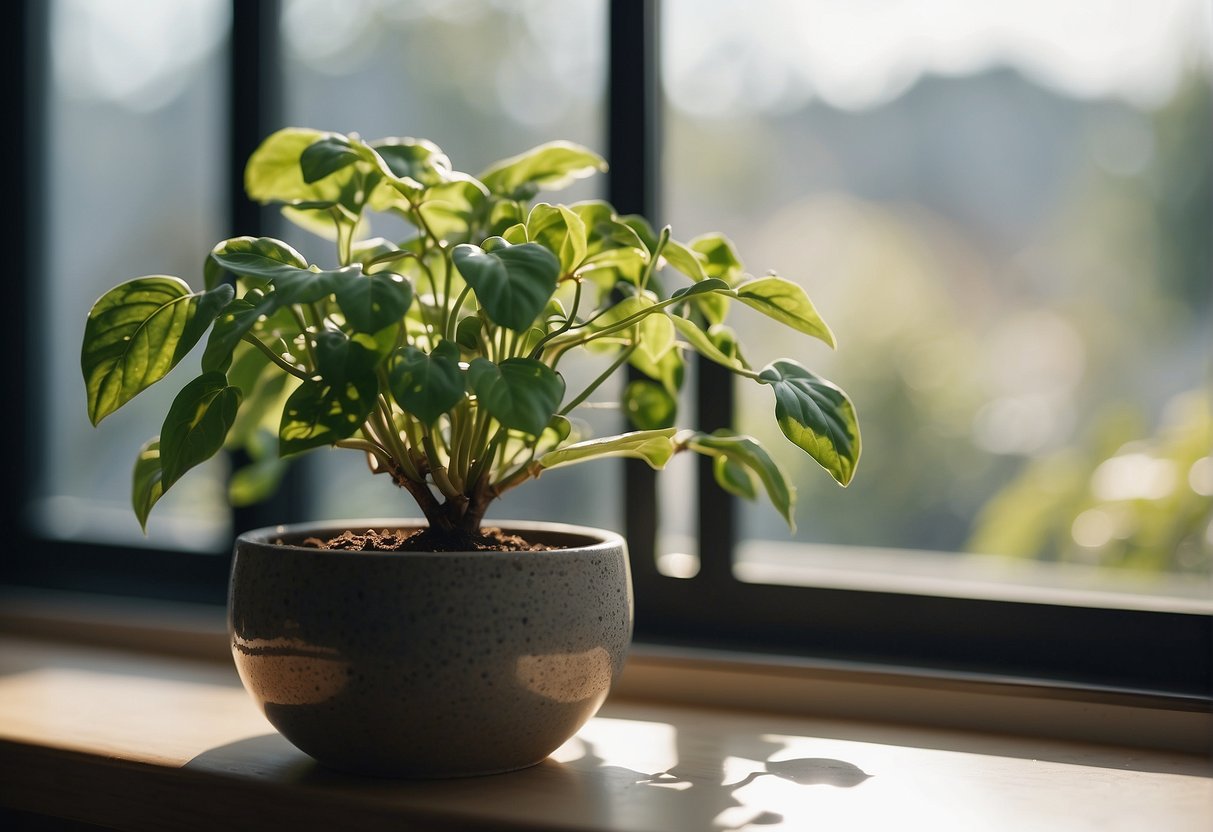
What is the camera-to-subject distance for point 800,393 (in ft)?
2.32

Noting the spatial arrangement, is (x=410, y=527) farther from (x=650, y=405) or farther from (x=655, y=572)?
(x=655, y=572)

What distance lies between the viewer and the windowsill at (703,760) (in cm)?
69

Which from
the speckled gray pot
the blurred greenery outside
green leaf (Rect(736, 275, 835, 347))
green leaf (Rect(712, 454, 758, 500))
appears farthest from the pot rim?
the blurred greenery outside

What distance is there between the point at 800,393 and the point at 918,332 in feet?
16.0

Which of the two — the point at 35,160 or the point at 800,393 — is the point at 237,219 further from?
the point at 800,393

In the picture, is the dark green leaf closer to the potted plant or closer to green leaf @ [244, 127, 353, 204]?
the potted plant

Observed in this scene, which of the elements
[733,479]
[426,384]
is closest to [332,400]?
[426,384]

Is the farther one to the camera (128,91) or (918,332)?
(918,332)

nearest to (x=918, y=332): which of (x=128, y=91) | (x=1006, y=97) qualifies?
(x=1006, y=97)

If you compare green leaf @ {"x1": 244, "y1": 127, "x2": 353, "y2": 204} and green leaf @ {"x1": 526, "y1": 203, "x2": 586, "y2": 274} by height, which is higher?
green leaf @ {"x1": 244, "y1": 127, "x2": 353, "y2": 204}

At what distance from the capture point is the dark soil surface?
0.76 m

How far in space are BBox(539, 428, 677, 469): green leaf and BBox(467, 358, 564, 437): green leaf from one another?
12 cm

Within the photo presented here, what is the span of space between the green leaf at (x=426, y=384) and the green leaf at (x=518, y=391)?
0.01 metres

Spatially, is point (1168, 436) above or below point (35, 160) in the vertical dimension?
below
